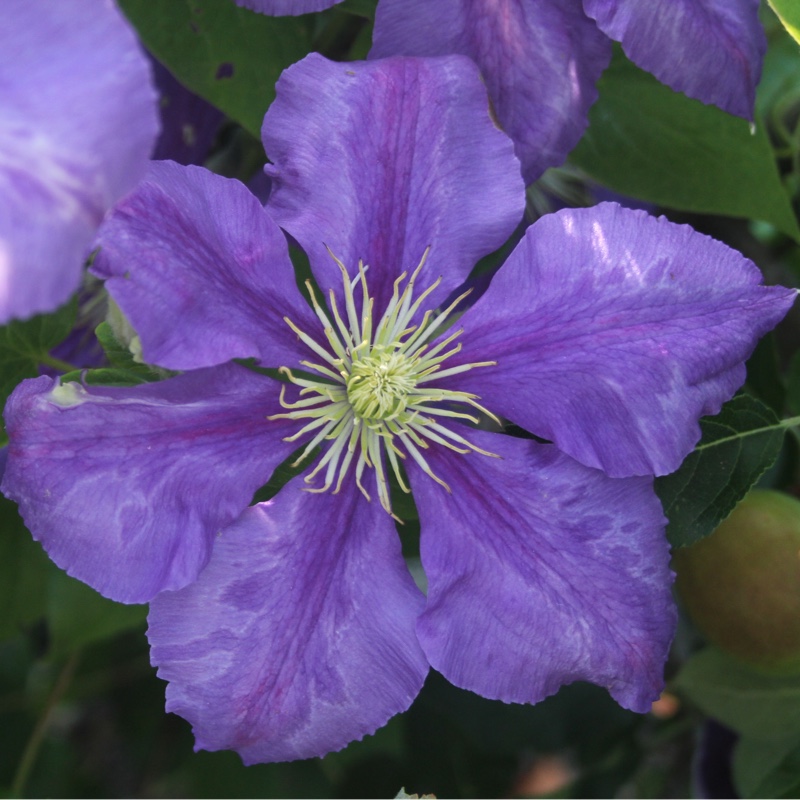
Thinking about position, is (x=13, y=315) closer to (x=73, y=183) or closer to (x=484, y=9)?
(x=73, y=183)

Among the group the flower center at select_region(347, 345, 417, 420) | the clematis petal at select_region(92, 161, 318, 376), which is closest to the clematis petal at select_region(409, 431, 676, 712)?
the flower center at select_region(347, 345, 417, 420)

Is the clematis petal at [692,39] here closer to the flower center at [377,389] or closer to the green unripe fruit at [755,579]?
the flower center at [377,389]

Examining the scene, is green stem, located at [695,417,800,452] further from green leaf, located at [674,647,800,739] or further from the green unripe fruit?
green leaf, located at [674,647,800,739]

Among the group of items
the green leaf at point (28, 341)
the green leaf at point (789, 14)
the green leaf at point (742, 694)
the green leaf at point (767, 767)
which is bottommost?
the green leaf at point (767, 767)

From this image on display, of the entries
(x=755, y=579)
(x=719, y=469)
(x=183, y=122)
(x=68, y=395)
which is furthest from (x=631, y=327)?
(x=183, y=122)

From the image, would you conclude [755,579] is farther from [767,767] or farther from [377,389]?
[377,389]

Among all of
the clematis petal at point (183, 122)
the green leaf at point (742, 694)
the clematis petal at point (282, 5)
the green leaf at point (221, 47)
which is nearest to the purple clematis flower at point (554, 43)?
the clematis petal at point (282, 5)
